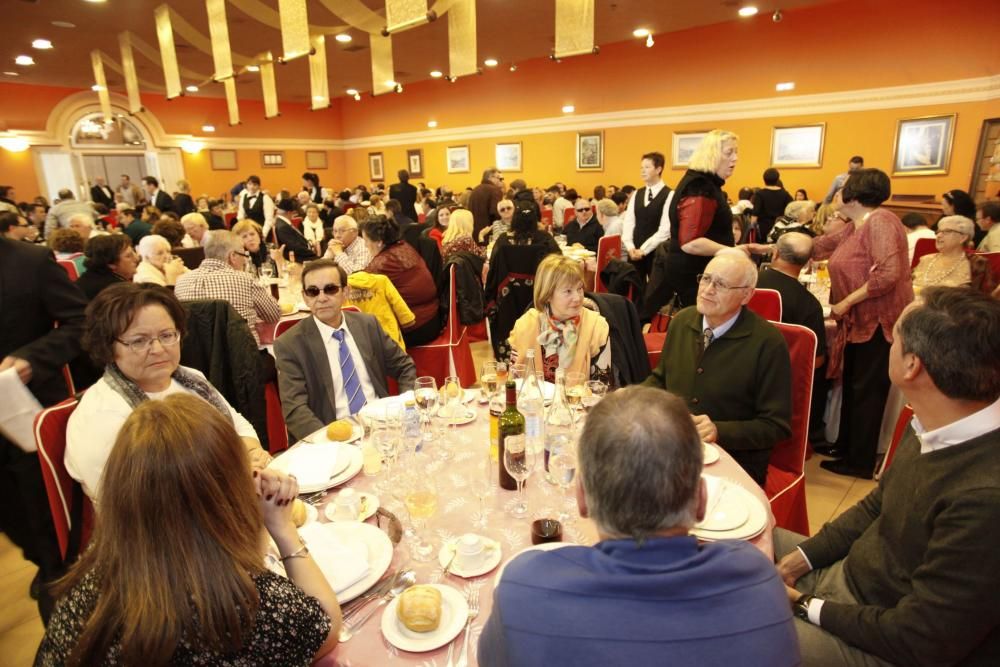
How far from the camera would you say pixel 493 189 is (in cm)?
721

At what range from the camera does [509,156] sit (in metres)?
14.0

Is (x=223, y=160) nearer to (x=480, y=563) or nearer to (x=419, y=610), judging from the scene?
(x=480, y=563)

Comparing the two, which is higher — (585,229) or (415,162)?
(415,162)

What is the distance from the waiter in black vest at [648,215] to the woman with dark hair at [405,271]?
217 centimetres

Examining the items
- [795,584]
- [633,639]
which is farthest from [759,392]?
[633,639]

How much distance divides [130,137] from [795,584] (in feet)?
62.9

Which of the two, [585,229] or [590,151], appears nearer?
[585,229]

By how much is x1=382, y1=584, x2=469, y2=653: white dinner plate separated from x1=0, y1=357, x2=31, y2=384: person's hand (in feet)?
6.12

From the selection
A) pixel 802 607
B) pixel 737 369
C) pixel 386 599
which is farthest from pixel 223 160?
pixel 802 607

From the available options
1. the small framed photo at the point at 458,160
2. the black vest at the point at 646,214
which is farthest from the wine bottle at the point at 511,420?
the small framed photo at the point at 458,160

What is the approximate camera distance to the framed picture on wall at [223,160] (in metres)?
17.0

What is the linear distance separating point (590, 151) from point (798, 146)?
4.28 meters

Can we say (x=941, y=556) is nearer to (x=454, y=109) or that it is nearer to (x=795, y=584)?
(x=795, y=584)

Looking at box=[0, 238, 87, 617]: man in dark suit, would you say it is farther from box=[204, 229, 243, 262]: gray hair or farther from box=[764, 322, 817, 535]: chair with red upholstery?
box=[764, 322, 817, 535]: chair with red upholstery
